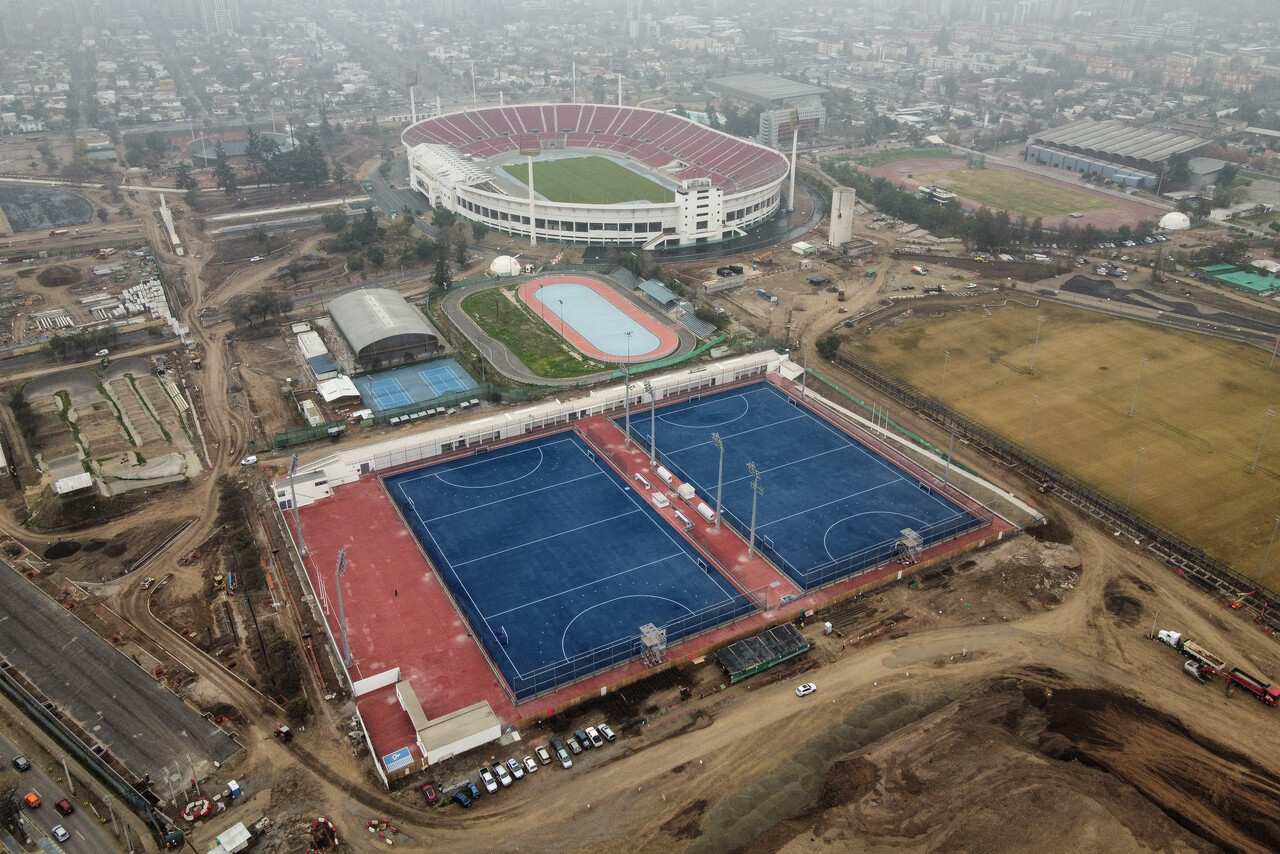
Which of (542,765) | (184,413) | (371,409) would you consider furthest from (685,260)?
(542,765)

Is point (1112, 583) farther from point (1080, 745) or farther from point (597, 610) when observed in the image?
point (597, 610)

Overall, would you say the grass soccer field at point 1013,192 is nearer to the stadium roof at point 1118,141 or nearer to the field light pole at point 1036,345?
the stadium roof at point 1118,141

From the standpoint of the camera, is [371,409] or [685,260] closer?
[371,409]

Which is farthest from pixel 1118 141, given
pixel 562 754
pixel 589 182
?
pixel 562 754

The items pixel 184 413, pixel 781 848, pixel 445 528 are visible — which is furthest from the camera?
pixel 184 413

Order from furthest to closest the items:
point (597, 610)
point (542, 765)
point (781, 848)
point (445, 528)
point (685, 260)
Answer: point (685, 260), point (445, 528), point (597, 610), point (542, 765), point (781, 848)

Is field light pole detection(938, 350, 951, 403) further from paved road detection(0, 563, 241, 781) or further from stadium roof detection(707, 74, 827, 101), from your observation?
stadium roof detection(707, 74, 827, 101)
